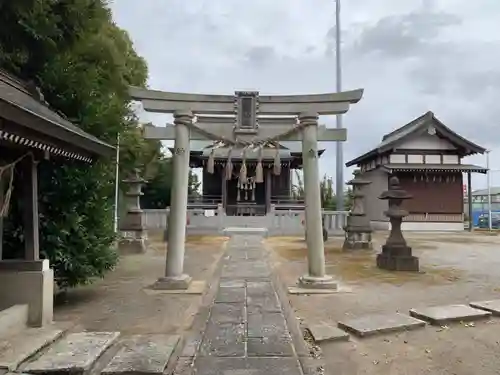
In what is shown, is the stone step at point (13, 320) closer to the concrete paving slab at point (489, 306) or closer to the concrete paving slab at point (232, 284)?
the concrete paving slab at point (232, 284)

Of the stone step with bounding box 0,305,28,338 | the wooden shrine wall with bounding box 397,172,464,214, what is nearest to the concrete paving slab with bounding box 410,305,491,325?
the stone step with bounding box 0,305,28,338

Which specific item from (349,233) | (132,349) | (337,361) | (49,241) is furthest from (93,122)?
(349,233)

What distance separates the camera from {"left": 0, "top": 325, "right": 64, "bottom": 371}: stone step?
351 centimetres

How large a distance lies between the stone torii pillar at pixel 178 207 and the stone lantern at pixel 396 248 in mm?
4672

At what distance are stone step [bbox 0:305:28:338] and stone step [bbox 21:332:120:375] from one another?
52 cm

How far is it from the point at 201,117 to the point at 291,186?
18620 mm

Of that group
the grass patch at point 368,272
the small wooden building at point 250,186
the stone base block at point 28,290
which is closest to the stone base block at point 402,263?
the grass patch at point 368,272

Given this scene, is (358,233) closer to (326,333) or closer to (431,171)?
(326,333)

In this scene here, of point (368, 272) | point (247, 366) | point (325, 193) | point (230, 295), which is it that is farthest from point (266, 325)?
point (325, 193)

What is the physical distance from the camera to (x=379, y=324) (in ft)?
15.7

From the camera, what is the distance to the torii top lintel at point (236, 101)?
23.4ft

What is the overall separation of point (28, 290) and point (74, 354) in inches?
54.1

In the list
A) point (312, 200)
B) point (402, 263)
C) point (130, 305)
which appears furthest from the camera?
point (402, 263)

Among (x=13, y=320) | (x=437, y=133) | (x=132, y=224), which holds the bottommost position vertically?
(x=13, y=320)
